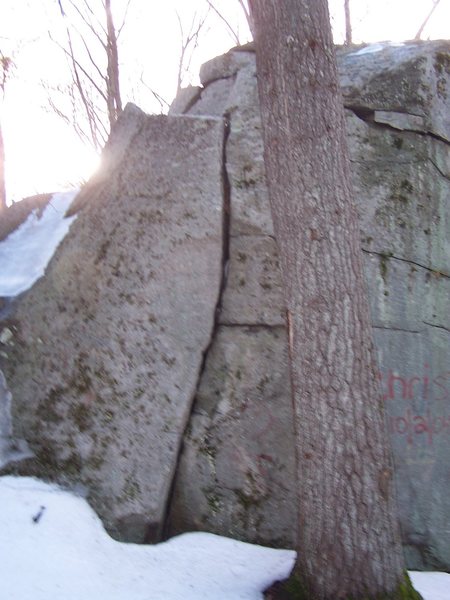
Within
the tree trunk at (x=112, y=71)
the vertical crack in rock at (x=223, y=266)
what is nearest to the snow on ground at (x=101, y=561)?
the vertical crack in rock at (x=223, y=266)

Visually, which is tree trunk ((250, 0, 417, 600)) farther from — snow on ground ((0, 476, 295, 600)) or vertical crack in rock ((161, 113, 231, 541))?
vertical crack in rock ((161, 113, 231, 541))

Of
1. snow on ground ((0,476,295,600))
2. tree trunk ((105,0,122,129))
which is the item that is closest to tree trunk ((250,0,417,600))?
snow on ground ((0,476,295,600))

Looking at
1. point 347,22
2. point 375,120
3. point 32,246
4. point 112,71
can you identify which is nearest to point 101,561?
point 32,246

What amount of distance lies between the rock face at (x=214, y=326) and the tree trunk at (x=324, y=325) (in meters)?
1.17

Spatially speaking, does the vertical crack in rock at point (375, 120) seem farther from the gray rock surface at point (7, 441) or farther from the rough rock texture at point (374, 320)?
the gray rock surface at point (7, 441)

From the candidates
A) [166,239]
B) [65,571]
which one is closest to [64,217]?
[166,239]

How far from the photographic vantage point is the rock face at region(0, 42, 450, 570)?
4.29 m

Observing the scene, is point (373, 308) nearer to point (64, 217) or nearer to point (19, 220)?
point (64, 217)

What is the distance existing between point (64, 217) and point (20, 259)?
522 millimetres

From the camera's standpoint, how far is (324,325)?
316cm

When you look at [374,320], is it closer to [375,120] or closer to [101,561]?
[375,120]

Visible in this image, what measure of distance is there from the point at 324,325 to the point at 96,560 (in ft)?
6.31

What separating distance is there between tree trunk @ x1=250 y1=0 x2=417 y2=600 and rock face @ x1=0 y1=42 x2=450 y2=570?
1.17m

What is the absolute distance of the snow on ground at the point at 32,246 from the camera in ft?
16.3
